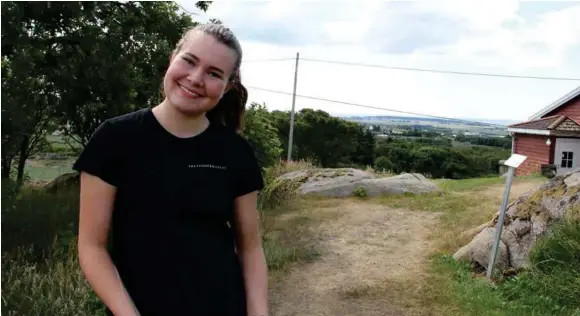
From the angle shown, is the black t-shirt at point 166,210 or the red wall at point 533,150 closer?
the black t-shirt at point 166,210

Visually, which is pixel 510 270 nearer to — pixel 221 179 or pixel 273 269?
pixel 273 269

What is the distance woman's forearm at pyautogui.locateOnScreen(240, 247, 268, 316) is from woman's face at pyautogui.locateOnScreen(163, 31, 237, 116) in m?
0.44

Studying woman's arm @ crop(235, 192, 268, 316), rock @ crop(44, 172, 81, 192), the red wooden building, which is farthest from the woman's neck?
the red wooden building

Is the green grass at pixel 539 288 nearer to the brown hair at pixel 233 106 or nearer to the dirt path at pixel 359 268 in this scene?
the dirt path at pixel 359 268

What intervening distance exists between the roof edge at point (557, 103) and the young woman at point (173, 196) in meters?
19.4

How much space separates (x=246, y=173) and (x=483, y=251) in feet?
17.3

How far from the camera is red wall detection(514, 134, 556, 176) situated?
18609mm

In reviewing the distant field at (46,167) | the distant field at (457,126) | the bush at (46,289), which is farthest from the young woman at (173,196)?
the distant field at (457,126)

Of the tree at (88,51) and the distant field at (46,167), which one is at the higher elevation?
the tree at (88,51)

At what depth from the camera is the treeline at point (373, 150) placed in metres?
26.5

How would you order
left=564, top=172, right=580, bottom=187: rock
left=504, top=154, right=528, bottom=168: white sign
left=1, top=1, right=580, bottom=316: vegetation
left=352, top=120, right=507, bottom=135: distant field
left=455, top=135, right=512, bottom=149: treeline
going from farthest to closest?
left=455, top=135, right=512, bottom=149: treeline
left=352, top=120, right=507, bottom=135: distant field
left=564, top=172, right=580, bottom=187: rock
left=504, top=154, right=528, bottom=168: white sign
left=1, top=1, right=580, bottom=316: vegetation

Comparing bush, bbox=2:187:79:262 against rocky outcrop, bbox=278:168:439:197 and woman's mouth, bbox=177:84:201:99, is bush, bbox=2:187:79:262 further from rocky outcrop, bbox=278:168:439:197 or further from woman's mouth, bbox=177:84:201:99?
rocky outcrop, bbox=278:168:439:197

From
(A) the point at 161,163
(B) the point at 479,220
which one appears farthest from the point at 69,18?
(B) the point at 479,220

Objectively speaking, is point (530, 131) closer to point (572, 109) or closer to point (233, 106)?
point (572, 109)
